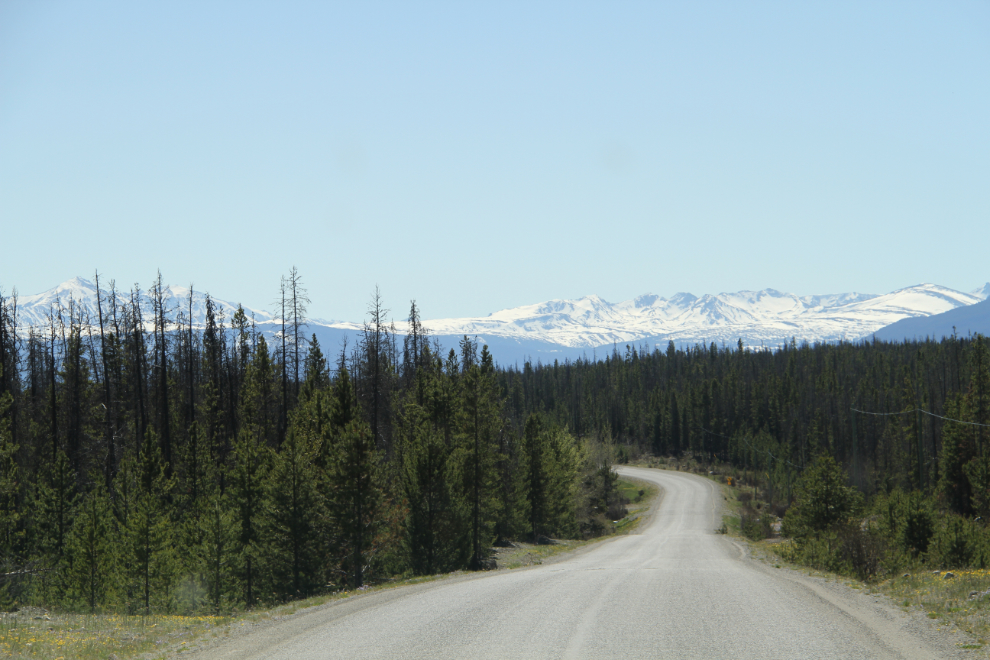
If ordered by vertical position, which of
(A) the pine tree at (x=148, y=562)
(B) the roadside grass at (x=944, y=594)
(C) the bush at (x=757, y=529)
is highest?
(B) the roadside grass at (x=944, y=594)

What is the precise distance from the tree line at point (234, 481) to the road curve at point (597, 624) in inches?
403

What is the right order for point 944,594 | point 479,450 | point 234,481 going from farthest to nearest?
point 479,450 < point 234,481 < point 944,594

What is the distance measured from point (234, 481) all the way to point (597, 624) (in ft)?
76.2

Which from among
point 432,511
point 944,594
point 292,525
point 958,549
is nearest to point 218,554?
point 292,525

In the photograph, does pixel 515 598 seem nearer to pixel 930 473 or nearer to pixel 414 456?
pixel 414 456

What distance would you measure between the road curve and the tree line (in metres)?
10.2

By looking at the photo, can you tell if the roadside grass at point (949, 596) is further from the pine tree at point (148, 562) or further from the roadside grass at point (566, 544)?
the pine tree at point (148, 562)

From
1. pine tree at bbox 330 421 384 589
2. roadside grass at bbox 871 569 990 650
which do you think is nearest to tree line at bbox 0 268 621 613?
Answer: pine tree at bbox 330 421 384 589

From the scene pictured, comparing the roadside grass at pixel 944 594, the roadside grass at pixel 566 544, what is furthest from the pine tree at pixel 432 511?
the roadside grass at pixel 944 594

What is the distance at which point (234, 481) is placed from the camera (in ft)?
105

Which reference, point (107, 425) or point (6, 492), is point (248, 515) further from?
point (107, 425)

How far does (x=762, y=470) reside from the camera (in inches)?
4409

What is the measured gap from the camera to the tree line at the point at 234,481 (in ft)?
94.8

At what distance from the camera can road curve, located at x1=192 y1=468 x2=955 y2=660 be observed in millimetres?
11508
